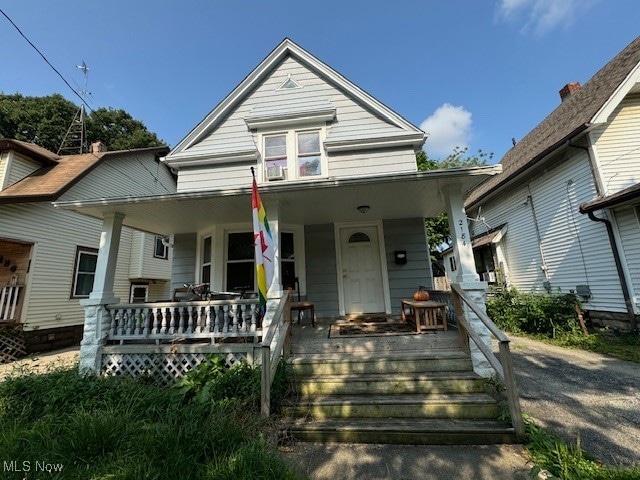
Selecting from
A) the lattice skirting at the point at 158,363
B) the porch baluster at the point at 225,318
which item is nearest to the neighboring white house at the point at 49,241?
the lattice skirting at the point at 158,363

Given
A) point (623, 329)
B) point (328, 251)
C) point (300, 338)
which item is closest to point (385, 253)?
point (328, 251)

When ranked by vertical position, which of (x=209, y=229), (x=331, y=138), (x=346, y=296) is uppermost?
(x=331, y=138)

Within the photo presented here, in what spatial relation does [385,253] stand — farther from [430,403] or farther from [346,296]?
[430,403]

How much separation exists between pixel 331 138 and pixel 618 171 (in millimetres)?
7335

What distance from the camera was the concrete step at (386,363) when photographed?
3736 mm

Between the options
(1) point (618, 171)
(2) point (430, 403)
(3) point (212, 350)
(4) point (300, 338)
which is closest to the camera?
(2) point (430, 403)

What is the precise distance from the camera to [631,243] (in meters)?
6.30

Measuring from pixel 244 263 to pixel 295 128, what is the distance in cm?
385

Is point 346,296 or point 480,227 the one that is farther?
point 480,227

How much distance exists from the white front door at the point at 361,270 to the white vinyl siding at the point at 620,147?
603cm

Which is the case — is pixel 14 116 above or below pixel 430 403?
above

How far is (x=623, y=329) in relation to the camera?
6492 millimetres

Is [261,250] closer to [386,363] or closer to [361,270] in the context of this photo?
[386,363]

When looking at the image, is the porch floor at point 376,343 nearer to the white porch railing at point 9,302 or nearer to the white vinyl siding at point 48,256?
the white porch railing at point 9,302
